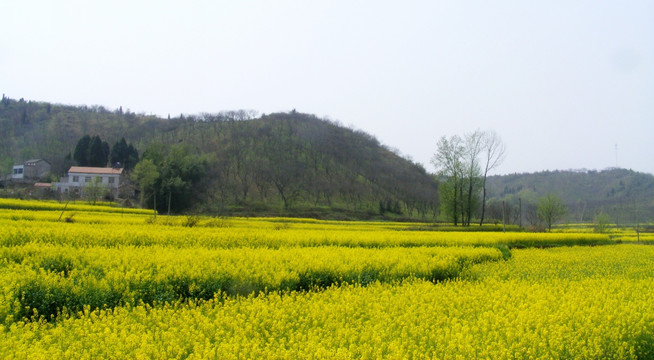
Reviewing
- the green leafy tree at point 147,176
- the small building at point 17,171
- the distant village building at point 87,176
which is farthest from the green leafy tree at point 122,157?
the green leafy tree at point 147,176

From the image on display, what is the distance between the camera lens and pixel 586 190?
Result: 131250 millimetres

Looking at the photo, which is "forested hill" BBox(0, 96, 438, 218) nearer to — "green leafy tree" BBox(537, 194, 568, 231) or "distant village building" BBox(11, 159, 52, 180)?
"distant village building" BBox(11, 159, 52, 180)

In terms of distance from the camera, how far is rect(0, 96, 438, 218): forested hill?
205 ft

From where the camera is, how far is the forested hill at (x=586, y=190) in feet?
309

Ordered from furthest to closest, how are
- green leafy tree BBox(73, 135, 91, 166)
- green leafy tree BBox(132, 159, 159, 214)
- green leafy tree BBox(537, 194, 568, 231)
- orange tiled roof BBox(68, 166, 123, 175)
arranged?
green leafy tree BBox(73, 135, 91, 166) → orange tiled roof BBox(68, 166, 123, 175) → green leafy tree BBox(537, 194, 568, 231) → green leafy tree BBox(132, 159, 159, 214)

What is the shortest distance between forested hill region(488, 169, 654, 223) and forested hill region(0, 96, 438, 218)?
27.7 meters

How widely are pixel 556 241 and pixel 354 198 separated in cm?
4967

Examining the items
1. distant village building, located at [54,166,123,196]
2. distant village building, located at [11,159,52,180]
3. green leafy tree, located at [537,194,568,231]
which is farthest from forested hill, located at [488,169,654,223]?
distant village building, located at [11,159,52,180]

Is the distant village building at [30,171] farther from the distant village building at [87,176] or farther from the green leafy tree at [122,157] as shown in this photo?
the green leafy tree at [122,157]

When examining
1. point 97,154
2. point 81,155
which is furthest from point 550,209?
point 81,155

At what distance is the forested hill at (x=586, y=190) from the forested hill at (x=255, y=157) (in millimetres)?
27690

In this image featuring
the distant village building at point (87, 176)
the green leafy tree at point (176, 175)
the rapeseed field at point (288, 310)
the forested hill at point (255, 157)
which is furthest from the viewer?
Result: the distant village building at point (87, 176)

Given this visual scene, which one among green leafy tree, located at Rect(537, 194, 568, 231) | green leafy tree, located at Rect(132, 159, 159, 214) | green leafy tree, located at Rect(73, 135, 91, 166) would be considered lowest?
green leafy tree, located at Rect(537, 194, 568, 231)

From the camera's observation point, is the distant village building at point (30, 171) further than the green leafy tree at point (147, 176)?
Yes
